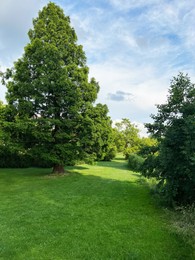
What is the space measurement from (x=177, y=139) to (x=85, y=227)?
13.1 ft

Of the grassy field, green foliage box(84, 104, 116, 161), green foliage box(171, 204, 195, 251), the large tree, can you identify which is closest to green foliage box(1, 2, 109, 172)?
the large tree

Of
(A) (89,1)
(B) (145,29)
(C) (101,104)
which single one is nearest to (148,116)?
(B) (145,29)

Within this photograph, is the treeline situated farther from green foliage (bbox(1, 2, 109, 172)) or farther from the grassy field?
green foliage (bbox(1, 2, 109, 172))

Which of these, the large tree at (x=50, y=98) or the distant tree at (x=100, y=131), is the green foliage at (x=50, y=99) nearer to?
the large tree at (x=50, y=98)

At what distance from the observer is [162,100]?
28.8 feet

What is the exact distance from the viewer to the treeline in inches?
278

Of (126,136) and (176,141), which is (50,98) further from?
(126,136)

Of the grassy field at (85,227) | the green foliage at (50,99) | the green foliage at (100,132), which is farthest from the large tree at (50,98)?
the grassy field at (85,227)

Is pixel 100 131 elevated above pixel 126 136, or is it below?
below

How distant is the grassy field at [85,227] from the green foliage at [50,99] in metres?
4.13

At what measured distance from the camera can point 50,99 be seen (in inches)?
582

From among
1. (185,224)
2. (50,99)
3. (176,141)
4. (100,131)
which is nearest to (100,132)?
(100,131)

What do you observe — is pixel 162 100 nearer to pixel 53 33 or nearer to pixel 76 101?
pixel 76 101

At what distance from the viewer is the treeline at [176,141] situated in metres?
7.05
